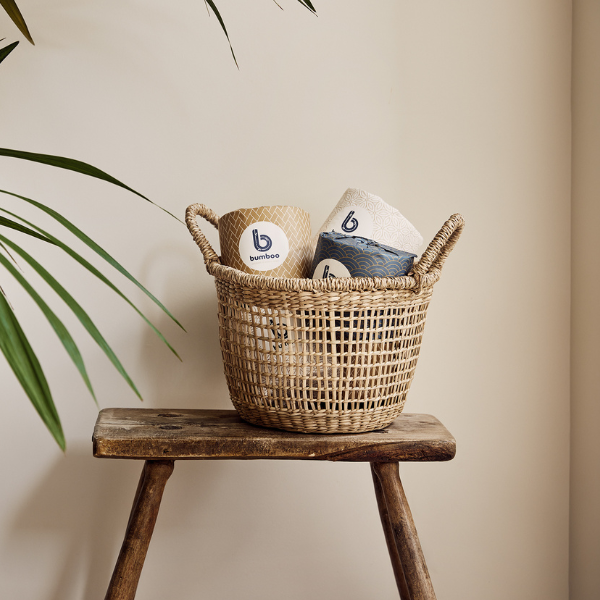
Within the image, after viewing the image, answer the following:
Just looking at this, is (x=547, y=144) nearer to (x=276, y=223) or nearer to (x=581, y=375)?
(x=581, y=375)

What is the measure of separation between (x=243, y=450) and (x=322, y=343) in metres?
0.16

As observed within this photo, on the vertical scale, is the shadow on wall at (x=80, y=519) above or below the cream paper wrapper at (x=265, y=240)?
below

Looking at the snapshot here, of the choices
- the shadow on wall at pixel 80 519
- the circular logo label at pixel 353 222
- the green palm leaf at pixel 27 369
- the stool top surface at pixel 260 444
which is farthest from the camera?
the shadow on wall at pixel 80 519

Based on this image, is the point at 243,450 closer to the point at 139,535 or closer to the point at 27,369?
the point at 139,535

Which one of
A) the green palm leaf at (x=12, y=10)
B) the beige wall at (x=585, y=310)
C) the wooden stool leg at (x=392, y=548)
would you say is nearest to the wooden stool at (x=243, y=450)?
the wooden stool leg at (x=392, y=548)

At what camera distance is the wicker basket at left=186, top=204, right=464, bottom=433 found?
63cm

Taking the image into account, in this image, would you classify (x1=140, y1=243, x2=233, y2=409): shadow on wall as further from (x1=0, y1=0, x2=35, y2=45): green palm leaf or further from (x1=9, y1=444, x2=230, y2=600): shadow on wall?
(x1=0, y1=0, x2=35, y2=45): green palm leaf

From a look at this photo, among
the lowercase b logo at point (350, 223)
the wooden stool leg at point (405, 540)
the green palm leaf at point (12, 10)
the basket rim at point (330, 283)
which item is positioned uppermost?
the green palm leaf at point (12, 10)

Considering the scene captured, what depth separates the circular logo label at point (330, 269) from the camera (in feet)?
2.16

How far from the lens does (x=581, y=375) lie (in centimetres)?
94

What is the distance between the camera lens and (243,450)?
63 centimetres

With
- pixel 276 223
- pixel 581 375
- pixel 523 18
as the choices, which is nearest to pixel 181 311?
pixel 276 223

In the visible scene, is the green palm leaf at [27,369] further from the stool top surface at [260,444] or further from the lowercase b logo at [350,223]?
the lowercase b logo at [350,223]

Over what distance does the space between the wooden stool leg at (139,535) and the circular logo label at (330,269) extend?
0.33 m
